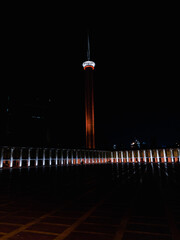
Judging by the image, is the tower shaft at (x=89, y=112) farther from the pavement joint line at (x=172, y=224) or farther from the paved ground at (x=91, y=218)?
the pavement joint line at (x=172, y=224)

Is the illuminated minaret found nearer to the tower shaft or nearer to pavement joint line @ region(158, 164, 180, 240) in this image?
the tower shaft

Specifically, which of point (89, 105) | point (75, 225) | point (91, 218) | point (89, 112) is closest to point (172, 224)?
point (91, 218)

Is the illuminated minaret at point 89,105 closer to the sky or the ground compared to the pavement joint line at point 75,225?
closer to the sky

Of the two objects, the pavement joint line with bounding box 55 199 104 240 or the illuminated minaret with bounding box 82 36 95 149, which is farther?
the illuminated minaret with bounding box 82 36 95 149

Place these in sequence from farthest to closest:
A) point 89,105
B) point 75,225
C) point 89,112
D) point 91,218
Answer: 1. point 89,105
2. point 89,112
3. point 91,218
4. point 75,225

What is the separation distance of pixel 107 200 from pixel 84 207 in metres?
1.00

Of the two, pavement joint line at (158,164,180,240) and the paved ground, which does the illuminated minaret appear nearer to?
the paved ground

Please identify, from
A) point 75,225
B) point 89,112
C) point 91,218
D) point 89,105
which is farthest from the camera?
point 89,105

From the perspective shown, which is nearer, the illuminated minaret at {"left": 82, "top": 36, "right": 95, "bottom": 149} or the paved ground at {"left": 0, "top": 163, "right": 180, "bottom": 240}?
the paved ground at {"left": 0, "top": 163, "right": 180, "bottom": 240}

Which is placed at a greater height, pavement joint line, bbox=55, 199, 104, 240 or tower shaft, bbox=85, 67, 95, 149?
tower shaft, bbox=85, 67, 95, 149

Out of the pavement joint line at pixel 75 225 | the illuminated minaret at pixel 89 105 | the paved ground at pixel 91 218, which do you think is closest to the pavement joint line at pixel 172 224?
the paved ground at pixel 91 218

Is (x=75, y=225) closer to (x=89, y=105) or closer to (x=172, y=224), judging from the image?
(x=172, y=224)

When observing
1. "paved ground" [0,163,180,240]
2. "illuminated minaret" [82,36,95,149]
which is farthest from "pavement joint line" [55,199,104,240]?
"illuminated minaret" [82,36,95,149]

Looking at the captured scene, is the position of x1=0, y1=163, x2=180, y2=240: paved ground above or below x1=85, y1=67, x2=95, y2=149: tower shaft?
below
